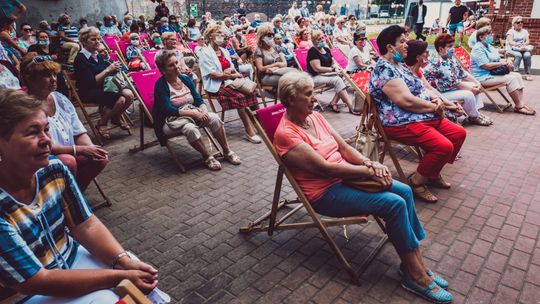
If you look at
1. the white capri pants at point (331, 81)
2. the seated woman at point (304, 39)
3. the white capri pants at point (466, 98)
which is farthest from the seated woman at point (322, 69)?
the seated woman at point (304, 39)

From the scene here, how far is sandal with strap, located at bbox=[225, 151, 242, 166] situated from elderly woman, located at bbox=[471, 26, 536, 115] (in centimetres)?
507

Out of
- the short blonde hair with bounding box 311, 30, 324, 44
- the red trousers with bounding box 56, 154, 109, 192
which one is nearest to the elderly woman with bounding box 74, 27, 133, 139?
the red trousers with bounding box 56, 154, 109, 192

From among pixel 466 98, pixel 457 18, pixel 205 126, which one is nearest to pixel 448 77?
pixel 466 98

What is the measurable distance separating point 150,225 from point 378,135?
2.55 m

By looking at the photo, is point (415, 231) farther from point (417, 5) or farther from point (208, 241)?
point (417, 5)

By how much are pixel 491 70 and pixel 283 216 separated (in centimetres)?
564

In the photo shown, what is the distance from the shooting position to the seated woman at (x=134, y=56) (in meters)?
6.85

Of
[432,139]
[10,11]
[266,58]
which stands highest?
[10,11]

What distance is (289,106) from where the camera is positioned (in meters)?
2.76

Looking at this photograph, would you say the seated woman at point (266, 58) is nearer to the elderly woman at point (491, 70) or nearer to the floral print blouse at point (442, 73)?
the floral print blouse at point (442, 73)

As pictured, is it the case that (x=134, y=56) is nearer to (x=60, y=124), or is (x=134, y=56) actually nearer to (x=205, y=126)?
(x=205, y=126)

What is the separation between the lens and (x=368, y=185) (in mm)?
2590

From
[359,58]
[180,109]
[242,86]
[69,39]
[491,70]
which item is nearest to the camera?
[180,109]

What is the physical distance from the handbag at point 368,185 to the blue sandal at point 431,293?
26.6 inches
